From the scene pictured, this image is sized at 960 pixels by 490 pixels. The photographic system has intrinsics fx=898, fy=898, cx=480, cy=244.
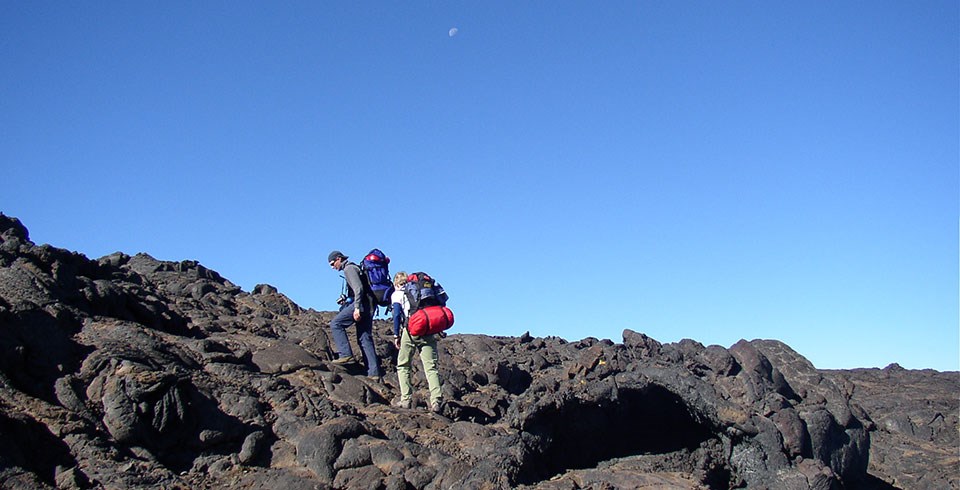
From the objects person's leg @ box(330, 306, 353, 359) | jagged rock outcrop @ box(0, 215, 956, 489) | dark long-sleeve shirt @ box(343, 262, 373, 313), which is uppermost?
dark long-sleeve shirt @ box(343, 262, 373, 313)

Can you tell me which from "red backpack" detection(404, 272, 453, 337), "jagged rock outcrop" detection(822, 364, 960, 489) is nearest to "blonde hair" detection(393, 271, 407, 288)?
"red backpack" detection(404, 272, 453, 337)

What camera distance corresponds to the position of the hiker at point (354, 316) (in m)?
14.0

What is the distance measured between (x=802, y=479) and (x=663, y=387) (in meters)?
2.31

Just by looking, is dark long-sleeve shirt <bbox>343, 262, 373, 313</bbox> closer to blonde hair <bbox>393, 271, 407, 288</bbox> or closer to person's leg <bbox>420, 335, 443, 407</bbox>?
blonde hair <bbox>393, 271, 407, 288</bbox>

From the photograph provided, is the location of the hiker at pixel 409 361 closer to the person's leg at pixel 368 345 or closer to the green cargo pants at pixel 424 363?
the green cargo pants at pixel 424 363

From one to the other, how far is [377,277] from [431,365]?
2.12m

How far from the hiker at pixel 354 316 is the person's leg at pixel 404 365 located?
1068 millimetres

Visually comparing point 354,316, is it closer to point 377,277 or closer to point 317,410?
point 377,277

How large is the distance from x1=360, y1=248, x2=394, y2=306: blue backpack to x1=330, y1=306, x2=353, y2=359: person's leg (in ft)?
1.57

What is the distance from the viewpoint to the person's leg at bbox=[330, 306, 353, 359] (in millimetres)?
14312

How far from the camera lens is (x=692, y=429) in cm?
1391

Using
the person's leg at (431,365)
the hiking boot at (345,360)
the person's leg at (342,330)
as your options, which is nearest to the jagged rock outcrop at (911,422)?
the person's leg at (431,365)

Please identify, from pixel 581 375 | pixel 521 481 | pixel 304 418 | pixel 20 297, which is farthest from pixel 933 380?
pixel 20 297

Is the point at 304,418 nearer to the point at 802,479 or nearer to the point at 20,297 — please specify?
the point at 20,297
